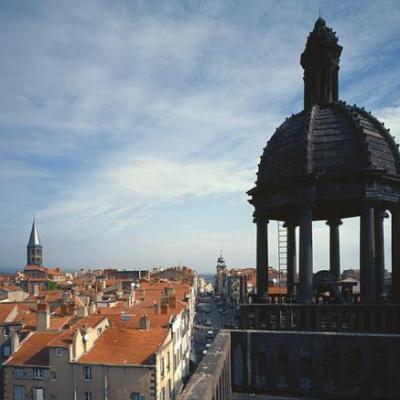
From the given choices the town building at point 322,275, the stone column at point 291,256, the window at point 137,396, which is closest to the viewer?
the town building at point 322,275

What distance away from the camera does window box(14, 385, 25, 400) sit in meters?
42.2

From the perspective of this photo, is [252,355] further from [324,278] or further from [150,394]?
[150,394]

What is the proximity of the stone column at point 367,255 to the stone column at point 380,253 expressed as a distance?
173 centimetres

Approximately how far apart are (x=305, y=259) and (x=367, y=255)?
2.30m

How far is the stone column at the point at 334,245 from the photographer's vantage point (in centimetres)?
2241

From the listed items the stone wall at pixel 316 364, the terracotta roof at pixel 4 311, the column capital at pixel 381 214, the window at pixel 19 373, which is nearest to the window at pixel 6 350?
the terracotta roof at pixel 4 311

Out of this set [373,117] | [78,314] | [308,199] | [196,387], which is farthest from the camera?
[78,314]

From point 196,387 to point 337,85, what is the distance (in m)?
15.3

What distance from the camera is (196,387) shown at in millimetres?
9336

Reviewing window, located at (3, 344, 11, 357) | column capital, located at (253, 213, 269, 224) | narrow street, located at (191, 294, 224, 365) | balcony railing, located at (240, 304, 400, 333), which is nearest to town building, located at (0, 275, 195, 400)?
window, located at (3, 344, 11, 357)

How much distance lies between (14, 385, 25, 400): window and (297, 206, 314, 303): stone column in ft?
118

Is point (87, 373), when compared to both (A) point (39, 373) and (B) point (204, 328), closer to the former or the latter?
(A) point (39, 373)

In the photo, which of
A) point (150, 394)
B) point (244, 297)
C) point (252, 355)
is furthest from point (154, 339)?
point (252, 355)

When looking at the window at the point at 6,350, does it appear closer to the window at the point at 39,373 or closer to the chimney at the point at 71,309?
the chimney at the point at 71,309
